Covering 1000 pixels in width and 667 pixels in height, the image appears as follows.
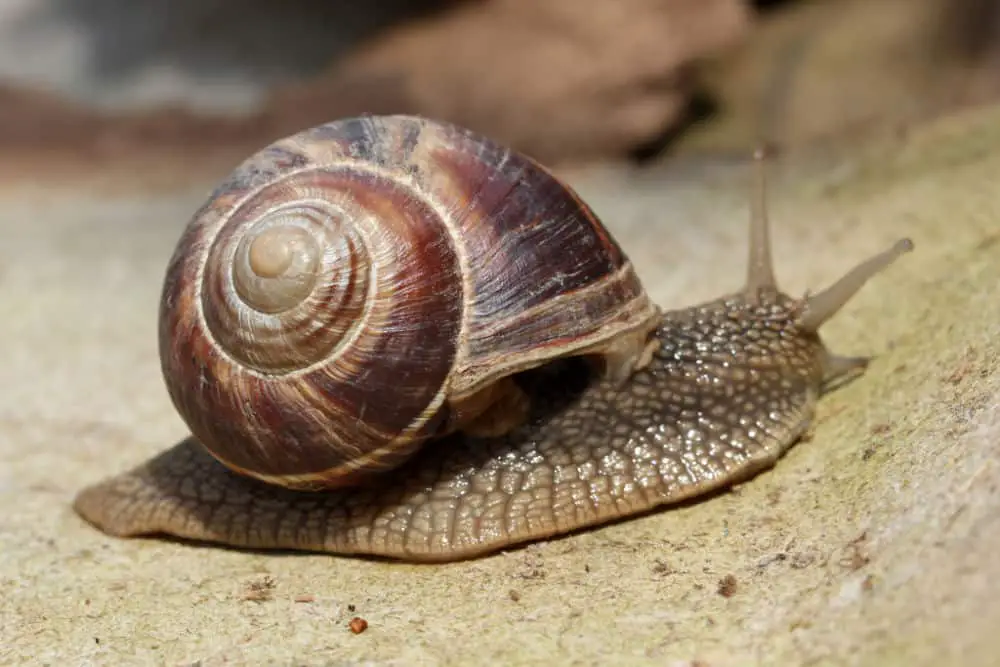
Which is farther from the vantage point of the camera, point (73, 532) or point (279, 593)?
point (73, 532)

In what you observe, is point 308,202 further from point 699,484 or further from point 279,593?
point 699,484

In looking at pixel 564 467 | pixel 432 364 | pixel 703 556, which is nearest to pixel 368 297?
pixel 432 364

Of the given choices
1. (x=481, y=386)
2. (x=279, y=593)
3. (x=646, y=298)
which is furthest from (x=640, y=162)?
(x=279, y=593)

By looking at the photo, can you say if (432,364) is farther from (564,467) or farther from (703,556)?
(703,556)

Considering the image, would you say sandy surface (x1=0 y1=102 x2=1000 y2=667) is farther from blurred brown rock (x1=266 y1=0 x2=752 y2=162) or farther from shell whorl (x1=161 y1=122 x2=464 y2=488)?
blurred brown rock (x1=266 y1=0 x2=752 y2=162)

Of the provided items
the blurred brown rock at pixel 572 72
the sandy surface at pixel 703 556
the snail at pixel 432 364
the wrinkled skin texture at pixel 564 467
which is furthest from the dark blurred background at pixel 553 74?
the snail at pixel 432 364

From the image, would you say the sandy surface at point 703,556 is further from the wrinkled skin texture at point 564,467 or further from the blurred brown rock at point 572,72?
the blurred brown rock at point 572,72
